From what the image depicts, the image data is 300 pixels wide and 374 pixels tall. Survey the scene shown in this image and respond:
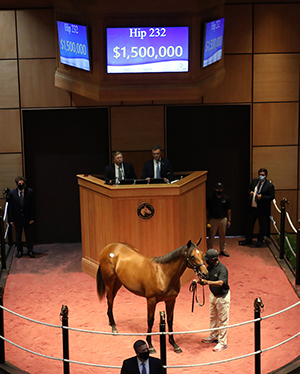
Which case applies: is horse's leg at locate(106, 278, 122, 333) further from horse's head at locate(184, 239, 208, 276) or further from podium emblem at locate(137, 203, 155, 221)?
podium emblem at locate(137, 203, 155, 221)

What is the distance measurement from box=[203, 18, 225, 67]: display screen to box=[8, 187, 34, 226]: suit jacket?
4031 mm

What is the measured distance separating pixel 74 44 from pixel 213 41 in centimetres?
239

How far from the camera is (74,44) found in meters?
9.38

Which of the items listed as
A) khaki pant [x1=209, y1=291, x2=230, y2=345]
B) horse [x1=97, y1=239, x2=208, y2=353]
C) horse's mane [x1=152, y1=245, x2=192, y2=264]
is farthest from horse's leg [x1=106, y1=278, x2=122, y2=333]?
khaki pant [x1=209, y1=291, x2=230, y2=345]

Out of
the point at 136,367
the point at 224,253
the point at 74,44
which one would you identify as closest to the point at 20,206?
the point at 74,44

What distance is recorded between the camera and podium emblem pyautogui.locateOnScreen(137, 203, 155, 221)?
8898 mm

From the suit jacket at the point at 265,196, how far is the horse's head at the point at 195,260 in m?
4.05

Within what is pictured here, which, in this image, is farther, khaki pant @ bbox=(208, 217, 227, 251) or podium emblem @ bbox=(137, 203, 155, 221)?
khaki pant @ bbox=(208, 217, 227, 251)

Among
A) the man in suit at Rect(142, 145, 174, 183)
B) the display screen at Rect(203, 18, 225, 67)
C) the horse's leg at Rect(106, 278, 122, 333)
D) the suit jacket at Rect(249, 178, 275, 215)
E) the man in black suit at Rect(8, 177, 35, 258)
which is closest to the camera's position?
the horse's leg at Rect(106, 278, 122, 333)

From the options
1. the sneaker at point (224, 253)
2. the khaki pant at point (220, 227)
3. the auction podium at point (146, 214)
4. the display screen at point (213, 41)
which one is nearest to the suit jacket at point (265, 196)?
the khaki pant at point (220, 227)

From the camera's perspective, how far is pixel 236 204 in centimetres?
1161

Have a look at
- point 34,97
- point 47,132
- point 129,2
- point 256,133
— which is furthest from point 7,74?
point 256,133

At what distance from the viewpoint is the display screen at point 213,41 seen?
9.37 m

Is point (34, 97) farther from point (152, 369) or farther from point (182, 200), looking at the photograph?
point (152, 369)
